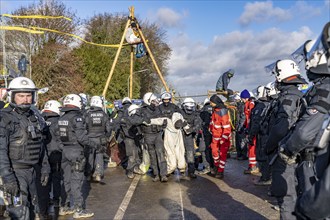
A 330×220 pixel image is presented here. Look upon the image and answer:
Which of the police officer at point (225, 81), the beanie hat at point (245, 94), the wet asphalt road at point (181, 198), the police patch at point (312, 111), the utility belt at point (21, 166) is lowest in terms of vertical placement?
the wet asphalt road at point (181, 198)

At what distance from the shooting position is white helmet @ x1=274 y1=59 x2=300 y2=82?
507 centimetres

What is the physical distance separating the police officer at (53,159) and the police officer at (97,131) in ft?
7.05

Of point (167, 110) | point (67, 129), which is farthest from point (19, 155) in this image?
point (167, 110)

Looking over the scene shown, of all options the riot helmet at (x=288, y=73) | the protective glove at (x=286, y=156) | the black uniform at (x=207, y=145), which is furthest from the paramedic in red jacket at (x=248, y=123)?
the protective glove at (x=286, y=156)

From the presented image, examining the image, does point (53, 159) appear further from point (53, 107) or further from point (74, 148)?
point (53, 107)

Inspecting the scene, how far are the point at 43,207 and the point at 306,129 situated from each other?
4622 millimetres

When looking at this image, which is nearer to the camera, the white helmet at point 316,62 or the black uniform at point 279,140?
the white helmet at point 316,62

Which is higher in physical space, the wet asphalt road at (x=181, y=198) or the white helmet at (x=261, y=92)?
the white helmet at (x=261, y=92)

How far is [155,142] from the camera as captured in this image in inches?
358

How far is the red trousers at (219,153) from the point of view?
9141mm

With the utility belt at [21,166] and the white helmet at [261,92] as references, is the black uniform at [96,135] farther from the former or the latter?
the utility belt at [21,166]

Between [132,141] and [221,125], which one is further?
[132,141]

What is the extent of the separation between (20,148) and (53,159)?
6.50 ft

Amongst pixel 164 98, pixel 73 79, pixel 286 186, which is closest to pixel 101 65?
pixel 73 79
